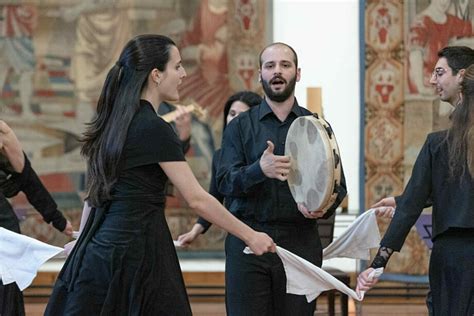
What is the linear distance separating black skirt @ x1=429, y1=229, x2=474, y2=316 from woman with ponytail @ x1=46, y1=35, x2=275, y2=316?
99cm

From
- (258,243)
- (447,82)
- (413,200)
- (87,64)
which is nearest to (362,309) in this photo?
(87,64)

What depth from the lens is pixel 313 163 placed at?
515cm

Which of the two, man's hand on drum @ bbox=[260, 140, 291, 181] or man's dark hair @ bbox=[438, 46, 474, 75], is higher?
man's dark hair @ bbox=[438, 46, 474, 75]

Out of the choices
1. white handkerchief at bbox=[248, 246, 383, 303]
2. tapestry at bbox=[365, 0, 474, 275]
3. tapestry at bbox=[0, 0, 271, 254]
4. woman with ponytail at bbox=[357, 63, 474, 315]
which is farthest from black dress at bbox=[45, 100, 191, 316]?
tapestry at bbox=[365, 0, 474, 275]

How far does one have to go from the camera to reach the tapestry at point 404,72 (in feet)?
32.0

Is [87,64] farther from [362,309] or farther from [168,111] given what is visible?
[362,309]

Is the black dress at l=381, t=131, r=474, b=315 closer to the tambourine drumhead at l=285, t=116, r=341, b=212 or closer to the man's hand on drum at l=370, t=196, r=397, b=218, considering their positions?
the tambourine drumhead at l=285, t=116, r=341, b=212

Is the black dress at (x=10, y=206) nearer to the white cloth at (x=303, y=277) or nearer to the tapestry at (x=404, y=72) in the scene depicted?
the white cloth at (x=303, y=277)

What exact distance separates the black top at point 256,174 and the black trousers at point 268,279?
0.26 ft

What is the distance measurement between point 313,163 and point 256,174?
29 centimetres

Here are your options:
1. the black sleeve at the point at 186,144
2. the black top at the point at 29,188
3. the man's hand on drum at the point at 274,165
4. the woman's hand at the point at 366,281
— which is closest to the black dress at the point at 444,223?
the woman's hand at the point at 366,281

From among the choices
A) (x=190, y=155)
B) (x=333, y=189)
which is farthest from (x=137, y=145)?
(x=190, y=155)

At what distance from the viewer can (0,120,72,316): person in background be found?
5.70m

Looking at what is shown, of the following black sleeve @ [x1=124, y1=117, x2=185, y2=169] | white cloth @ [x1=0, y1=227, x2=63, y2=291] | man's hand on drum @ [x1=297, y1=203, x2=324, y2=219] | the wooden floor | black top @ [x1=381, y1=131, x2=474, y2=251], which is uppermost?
black sleeve @ [x1=124, y1=117, x2=185, y2=169]
